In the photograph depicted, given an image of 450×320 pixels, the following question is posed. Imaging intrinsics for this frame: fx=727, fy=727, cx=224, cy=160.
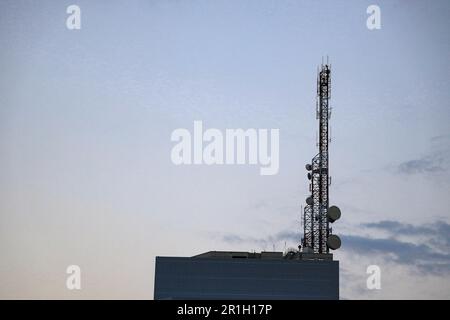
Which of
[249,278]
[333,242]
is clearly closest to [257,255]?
[249,278]

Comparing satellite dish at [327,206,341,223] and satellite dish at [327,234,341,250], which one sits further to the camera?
satellite dish at [327,206,341,223]

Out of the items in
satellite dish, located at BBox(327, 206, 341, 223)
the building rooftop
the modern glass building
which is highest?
satellite dish, located at BBox(327, 206, 341, 223)

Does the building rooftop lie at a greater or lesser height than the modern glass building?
greater

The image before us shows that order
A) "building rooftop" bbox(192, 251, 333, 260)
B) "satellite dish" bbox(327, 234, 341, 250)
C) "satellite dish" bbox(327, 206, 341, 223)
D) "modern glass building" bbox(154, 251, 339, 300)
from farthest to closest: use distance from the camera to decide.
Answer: "building rooftop" bbox(192, 251, 333, 260) → "modern glass building" bbox(154, 251, 339, 300) → "satellite dish" bbox(327, 206, 341, 223) → "satellite dish" bbox(327, 234, 341, 250)

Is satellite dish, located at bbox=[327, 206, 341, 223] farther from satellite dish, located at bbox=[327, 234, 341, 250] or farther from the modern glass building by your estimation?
the modern glass building

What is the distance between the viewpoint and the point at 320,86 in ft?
562

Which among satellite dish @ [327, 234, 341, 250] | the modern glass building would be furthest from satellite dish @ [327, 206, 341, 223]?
the modern glass building

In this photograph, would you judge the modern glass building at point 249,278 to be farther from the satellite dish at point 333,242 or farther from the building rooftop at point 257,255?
the satellite dish at point 333,242

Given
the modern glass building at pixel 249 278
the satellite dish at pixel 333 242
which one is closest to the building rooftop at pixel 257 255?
the modern glass building at pixel 249 278

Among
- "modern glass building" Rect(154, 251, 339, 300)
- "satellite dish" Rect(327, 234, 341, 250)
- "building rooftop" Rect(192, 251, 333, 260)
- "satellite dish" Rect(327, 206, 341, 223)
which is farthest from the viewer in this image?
"building rooftop" Rect(192, 251, 333, 260)
